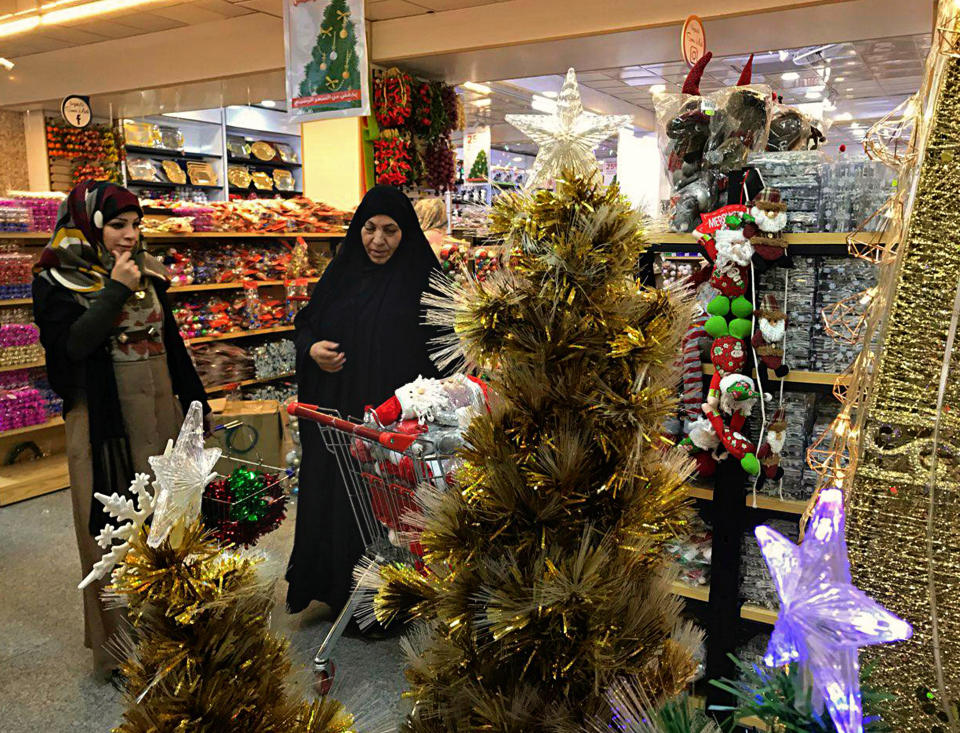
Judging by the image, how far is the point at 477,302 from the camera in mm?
1032

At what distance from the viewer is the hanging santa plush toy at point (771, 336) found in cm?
222

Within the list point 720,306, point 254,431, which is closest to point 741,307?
point 720,306

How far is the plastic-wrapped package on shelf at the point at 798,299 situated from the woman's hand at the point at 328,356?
171 centimetres

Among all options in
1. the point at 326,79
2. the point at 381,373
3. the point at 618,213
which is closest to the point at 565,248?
the point at 618,213

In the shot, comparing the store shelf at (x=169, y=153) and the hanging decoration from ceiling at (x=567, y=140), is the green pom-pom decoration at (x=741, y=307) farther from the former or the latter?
the store shelf at (x=169, y=153)

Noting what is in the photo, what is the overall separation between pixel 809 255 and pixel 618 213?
1533 mm

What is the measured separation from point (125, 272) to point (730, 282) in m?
2.06

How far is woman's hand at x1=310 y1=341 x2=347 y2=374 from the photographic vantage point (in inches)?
124

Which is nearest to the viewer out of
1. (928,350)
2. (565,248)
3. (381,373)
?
(928,350)

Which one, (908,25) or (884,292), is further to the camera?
(908,25)

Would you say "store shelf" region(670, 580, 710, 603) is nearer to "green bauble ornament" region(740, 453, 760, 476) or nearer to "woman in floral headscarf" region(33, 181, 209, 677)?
"green bauble ornament" region(740, 453, 760, 476)

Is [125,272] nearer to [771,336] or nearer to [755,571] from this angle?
[771,336]

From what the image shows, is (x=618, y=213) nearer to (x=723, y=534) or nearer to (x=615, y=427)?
(x=615, y=427)

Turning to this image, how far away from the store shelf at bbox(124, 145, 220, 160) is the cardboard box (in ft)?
19.3
